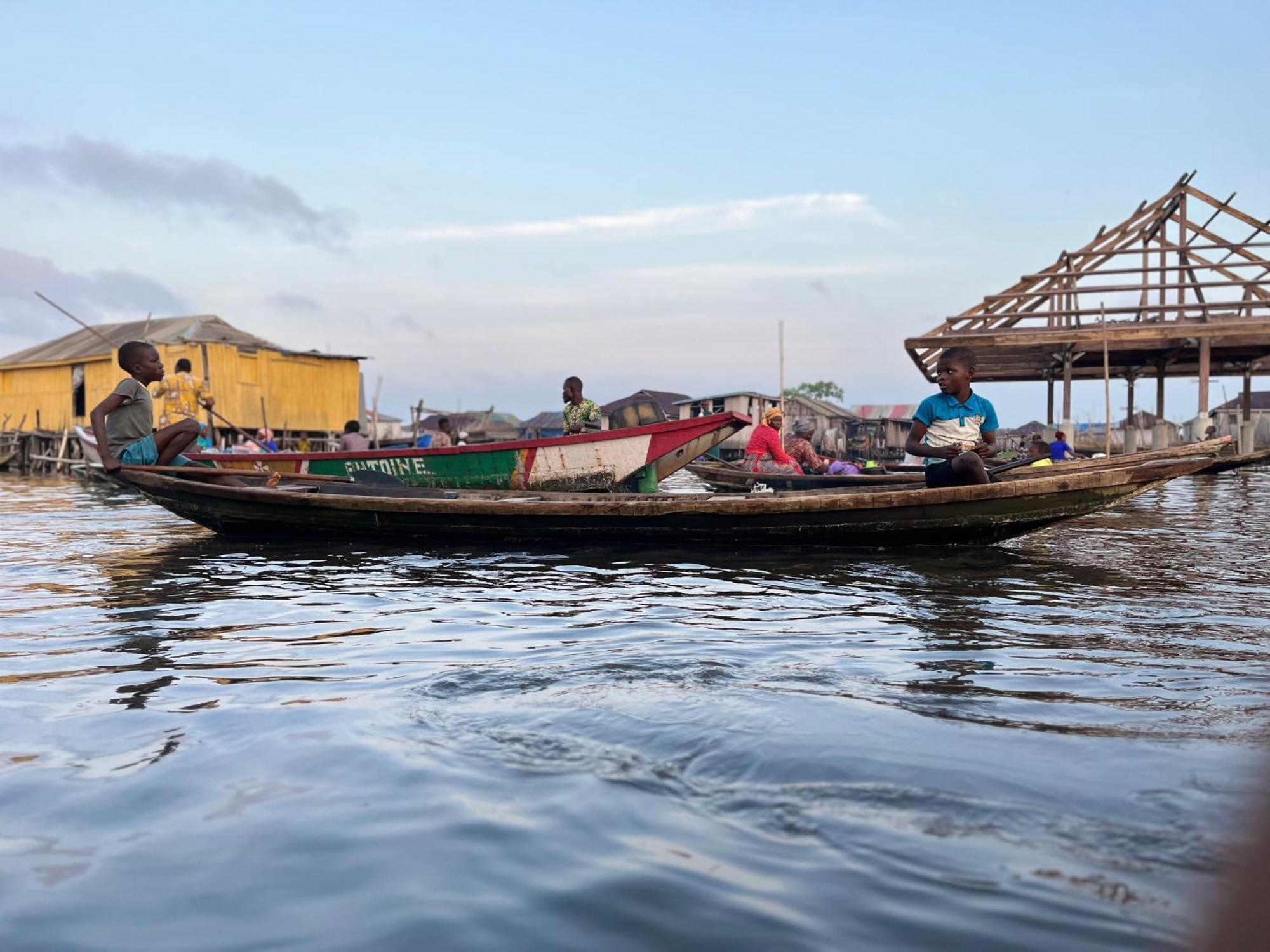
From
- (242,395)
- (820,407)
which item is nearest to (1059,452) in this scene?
(242,395)

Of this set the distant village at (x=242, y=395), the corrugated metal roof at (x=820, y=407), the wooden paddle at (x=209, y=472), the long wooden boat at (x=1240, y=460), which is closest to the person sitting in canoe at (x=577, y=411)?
the wooden paddle at (x=209, y=472)

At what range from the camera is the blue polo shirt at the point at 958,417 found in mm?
7176

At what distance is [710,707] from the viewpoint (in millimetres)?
3145

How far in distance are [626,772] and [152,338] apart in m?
27.7

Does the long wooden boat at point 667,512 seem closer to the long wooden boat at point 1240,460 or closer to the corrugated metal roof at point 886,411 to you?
the long wooden boat at point 1240,460

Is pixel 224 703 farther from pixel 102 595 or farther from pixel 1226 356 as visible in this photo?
pixel 1226 356

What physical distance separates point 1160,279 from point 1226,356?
4852 millimetres

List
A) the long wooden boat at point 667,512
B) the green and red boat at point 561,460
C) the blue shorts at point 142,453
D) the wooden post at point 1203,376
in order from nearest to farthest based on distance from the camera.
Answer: the long wooden boat at point 667,512 → the blue shorts at point 142,453 → the green and red boat at point 561,460 → the wooden post at point 1203,376

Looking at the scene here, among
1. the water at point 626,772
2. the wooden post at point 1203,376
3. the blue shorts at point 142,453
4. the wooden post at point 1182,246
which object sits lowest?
the water at point 626,772

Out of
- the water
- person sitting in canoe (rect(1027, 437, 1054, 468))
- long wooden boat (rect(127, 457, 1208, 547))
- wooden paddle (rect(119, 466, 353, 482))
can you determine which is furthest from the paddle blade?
person sitting in canoe (rect(1027, 437, 1054, 468))

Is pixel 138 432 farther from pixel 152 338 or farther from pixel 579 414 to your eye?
pixel 152 338

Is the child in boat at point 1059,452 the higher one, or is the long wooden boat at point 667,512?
the child in boat at point 1059,452

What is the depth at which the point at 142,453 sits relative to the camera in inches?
331

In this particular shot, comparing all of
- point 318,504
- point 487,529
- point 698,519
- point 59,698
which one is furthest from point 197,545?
point 59,698
